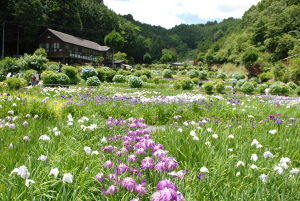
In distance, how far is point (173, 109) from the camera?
258 inches

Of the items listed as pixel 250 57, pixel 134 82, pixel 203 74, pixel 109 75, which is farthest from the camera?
pixel 250 57

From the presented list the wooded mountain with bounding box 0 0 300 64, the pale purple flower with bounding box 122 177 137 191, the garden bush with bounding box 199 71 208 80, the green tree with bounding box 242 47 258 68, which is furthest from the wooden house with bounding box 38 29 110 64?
the pale purple flower with bounding box 122 177 137 191

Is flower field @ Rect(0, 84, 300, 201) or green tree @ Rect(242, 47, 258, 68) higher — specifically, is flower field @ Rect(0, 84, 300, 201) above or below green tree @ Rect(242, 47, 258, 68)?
below

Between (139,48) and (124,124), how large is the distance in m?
82.0

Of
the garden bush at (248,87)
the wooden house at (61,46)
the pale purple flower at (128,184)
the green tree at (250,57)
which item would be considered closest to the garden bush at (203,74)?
the green tree at (250,57)

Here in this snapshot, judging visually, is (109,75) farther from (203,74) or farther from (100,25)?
(100,25)

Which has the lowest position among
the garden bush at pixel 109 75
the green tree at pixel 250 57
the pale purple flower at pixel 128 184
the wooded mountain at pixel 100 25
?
the pale purple flower at pixel 128 184

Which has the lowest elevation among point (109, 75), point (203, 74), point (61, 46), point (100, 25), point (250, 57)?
point (109, 75)

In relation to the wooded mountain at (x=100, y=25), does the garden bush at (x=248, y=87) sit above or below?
below

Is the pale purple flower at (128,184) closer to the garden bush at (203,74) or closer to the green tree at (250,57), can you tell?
the garden bush at (203,74)

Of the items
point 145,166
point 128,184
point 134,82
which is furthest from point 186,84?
point 128,184

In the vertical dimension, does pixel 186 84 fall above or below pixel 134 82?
above

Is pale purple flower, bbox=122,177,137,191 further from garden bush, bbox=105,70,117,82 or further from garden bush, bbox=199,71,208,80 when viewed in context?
garden bush, bbox=199,71,208,80

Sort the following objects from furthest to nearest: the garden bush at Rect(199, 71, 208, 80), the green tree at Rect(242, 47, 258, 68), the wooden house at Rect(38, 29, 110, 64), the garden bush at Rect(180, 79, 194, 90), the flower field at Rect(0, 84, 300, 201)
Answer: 1. the wooden house at Rect(38, 29, 110, 64)
2. the green tree at Rect(242, 47, 258, 68)
3. the garden bush at Rect(199, 71, 208, 80)
4. the garden bush at Rect(180, 79, 194, 90)
5. the flower field at Rect(0, 84, 300, 201)
